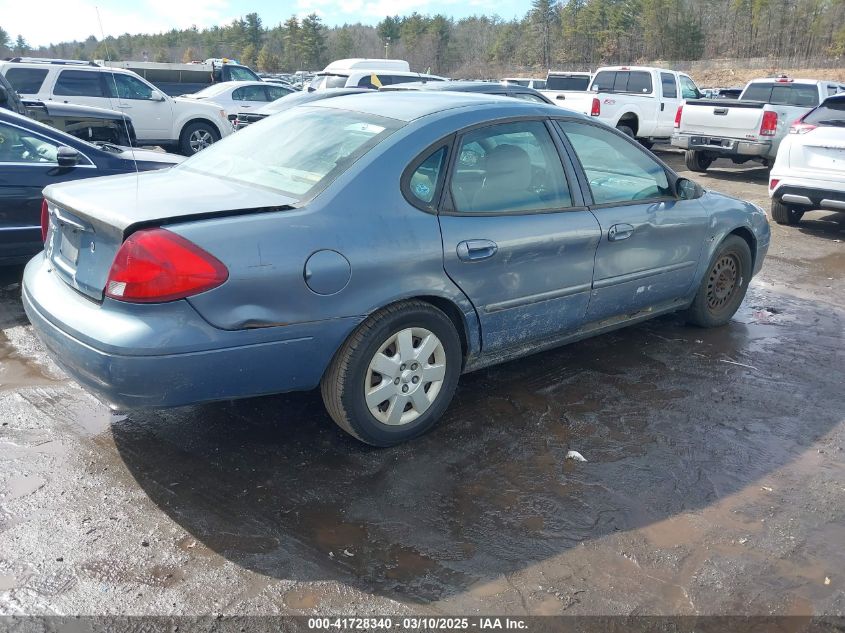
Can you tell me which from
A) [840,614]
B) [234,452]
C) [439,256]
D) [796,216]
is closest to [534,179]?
[439,256]

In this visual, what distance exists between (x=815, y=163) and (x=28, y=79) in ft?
42.2

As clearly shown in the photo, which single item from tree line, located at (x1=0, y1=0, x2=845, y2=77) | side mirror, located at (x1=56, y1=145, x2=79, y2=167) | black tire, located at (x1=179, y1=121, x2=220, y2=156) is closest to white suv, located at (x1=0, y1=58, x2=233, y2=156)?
black tire, located at (x1=179, y1=121, x2=220, y2=156)

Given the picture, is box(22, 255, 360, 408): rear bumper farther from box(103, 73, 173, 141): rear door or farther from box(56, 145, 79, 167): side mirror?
box(103, 73, 173, 141): rear door

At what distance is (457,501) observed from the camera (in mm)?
3135

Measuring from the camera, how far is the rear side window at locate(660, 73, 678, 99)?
16938 mm

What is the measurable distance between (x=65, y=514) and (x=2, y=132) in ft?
13.7

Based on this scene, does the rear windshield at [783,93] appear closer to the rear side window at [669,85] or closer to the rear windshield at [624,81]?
the rear side window at [669,85]

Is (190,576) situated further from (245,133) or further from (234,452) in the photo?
(245,133)

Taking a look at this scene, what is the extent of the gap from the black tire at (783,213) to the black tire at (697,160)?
16.0 feet

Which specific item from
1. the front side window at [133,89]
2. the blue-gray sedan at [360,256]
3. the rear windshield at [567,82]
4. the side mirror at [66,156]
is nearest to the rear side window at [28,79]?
the front side window at [133,89]

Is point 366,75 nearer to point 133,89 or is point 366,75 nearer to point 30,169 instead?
point 133,89

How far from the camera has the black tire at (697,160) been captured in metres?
14.2

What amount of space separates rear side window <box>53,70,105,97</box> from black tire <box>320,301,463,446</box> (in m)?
12.4

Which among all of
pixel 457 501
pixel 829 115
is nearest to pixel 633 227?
pixel 457 501
